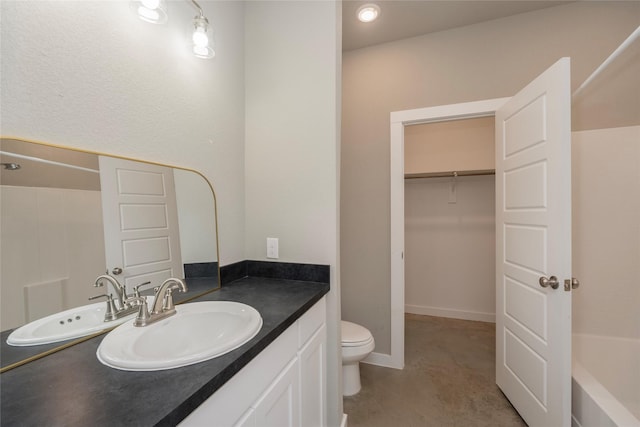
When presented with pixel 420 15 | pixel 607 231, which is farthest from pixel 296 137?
pixel 607 231

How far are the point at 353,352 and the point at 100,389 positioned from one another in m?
1.49

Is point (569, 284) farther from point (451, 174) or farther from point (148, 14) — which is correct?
point (148, 14)

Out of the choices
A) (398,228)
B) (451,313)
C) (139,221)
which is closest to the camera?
(139,221)

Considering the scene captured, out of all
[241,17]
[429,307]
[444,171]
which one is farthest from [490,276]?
[241,17]

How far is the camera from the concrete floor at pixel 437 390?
1614 mm

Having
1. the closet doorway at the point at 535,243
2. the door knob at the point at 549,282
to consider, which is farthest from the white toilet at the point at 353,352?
the door knob at the point at 549,282

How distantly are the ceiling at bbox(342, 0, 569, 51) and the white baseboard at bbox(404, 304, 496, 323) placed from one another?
293 centimetres

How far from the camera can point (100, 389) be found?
54 cm

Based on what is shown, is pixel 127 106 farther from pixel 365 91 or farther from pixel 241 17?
pixel 365 91

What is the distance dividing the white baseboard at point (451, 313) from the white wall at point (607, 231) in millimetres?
1238

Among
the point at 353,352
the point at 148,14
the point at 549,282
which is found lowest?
the point at 353,352

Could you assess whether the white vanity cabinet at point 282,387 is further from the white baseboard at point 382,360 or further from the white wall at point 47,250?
the white baseboard at point 382,360

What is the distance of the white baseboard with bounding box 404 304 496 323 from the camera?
119 inches

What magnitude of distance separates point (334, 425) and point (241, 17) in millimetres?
2395
